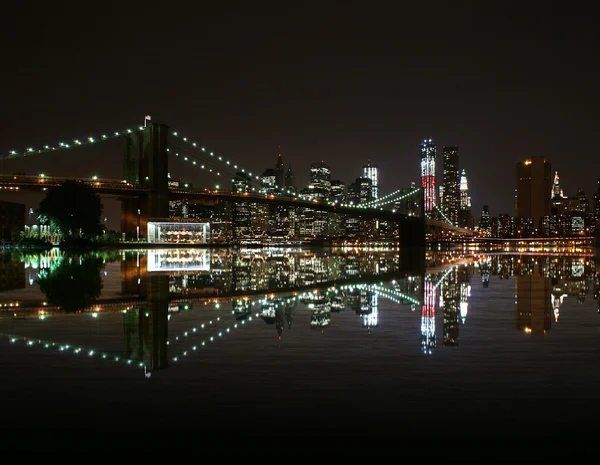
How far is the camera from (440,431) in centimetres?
554

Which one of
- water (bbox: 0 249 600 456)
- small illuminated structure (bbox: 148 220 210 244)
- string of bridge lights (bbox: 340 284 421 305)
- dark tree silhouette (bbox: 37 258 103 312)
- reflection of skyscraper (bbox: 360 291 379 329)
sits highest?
small illuminated structure (bbox: 148 220 210 244)

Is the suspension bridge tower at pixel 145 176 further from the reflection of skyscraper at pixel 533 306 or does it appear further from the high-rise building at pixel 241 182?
the reflection of skyscraper at pixel 533 306

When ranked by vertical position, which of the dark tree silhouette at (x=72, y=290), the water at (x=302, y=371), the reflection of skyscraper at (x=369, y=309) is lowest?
the water at (x=302, y=371)

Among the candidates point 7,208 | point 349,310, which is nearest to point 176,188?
point 7,208

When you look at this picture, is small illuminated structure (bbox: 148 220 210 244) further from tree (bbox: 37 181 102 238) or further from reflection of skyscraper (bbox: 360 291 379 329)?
reflection of skyscraper (bbox: 360 291 379 329)

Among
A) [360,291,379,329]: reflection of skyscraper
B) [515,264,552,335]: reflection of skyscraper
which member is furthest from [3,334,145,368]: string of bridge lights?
[515,264,552,335]: reflection of skyscraper

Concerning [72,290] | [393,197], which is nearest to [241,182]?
[393,197]

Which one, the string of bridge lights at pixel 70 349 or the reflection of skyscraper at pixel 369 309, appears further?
the reflection of skyscraper at pixel 369 309

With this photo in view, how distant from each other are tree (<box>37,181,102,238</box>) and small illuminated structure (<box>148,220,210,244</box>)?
10.1 metres

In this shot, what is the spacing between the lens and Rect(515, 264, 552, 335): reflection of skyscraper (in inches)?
477

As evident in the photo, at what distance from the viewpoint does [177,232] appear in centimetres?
8744

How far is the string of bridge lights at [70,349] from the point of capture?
27.3 ft

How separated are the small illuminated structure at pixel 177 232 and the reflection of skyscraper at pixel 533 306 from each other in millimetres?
62088

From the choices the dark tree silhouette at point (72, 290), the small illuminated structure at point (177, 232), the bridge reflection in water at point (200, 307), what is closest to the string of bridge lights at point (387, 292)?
the bridge reflection in water at point (200, 307)
